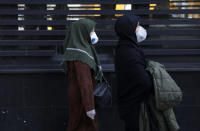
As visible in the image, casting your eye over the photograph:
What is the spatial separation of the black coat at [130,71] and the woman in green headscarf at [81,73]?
1.17 feet

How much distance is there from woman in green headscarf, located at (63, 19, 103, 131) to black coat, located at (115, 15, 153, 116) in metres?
0.36

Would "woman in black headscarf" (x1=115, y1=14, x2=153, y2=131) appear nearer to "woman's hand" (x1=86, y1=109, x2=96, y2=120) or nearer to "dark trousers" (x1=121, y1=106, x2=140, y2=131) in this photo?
"dark trousers" (x1=121, y1=106, x2=140, y2=131)

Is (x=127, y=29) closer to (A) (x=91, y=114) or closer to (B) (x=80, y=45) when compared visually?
(B) (x=80, y=45)

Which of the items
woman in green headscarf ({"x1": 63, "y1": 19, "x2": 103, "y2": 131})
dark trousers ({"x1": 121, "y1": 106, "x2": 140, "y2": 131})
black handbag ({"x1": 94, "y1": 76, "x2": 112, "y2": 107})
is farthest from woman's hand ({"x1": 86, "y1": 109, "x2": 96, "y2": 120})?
dark trousers ({"x1": 121, "y1": 106, "x2": 140, "y2": 131})

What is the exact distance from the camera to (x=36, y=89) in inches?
241

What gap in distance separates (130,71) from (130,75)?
0.04 m

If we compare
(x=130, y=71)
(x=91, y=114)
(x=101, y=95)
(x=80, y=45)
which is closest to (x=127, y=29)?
(x=130, y=71)

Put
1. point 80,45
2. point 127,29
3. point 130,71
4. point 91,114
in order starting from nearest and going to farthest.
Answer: point 130,71 → point 127,29 → point 91,114 → point 80,45

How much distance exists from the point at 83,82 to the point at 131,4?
1.64m

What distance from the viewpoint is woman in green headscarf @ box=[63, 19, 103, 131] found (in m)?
5.02

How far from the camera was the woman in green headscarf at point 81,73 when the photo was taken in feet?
16.5

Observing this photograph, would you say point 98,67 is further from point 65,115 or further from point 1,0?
point 1,0

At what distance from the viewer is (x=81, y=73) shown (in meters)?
5.04

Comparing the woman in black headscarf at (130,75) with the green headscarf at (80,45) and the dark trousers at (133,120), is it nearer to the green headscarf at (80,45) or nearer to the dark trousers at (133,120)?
the dark trousers at (133,120)
